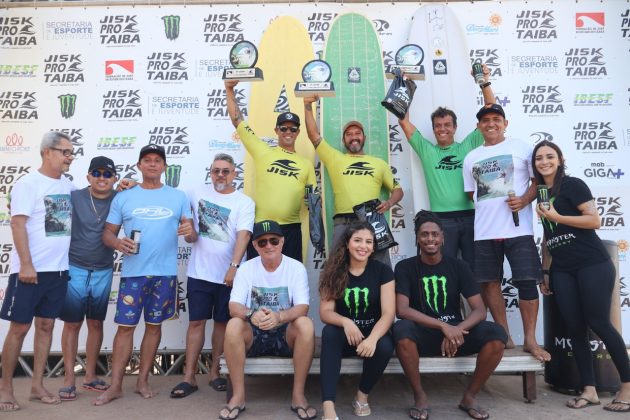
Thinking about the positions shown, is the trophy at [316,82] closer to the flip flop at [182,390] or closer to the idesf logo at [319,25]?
the idesf logo at [319,25]

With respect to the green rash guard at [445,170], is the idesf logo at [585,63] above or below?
above

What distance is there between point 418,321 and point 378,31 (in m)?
2.85

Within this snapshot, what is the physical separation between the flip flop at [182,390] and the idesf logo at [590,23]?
4.51 metres

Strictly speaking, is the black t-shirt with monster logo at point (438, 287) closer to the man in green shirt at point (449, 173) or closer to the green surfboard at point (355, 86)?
the man in green shirt at point (449, 173)

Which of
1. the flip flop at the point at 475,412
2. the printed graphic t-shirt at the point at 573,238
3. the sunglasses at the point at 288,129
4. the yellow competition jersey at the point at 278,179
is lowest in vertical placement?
the flip flop at the point at 475,412

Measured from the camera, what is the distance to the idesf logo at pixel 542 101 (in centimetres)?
423

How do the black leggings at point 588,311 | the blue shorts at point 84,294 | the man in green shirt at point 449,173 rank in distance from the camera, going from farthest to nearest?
the man in green shirt at point 449,173
the blue shorts at point 84,294
the black leggings at point 588,311

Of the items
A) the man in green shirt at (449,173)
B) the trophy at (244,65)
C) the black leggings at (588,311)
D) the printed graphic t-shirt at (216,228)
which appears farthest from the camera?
the trophy at (244,65)

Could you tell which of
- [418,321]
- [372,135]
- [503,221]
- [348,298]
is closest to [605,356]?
[503,221]

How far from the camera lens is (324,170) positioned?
158 inches

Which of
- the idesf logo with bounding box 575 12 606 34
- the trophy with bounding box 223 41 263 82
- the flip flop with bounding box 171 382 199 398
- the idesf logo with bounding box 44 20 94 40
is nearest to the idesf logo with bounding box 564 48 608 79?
the idesf logo with bounding box 575 12 606 34

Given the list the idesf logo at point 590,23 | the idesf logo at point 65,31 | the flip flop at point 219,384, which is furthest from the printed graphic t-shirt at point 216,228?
the idesf logo at point 590,23

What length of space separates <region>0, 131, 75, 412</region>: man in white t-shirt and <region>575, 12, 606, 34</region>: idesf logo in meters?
4.46

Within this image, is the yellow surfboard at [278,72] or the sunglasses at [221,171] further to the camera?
the yellow surfboard at [278,72]
